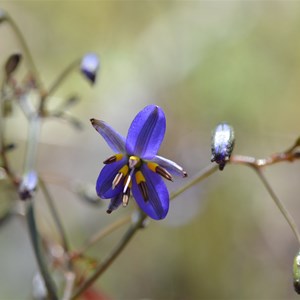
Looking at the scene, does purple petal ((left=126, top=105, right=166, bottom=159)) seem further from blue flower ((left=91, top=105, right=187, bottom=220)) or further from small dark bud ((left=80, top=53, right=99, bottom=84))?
small dark bud ((left=80, top=53, right=99, bottom=84))

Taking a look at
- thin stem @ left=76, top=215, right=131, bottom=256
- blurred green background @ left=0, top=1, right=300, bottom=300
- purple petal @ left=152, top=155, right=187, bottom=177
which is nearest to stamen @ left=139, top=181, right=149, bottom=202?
purple petal @ left=152, top=155, right=187, bottom=177

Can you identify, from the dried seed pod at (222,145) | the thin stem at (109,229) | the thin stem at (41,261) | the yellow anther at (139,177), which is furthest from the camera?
the thin stem at (109,229)

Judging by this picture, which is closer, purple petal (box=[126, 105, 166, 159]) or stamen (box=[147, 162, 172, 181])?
purple petal (box=[126, 105, 166, 159])

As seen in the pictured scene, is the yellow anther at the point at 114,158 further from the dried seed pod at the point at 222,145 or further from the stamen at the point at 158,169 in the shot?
the dried seed pod at the point at 222,145

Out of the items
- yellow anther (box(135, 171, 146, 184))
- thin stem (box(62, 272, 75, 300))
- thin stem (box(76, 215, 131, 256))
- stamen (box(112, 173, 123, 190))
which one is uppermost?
stamen (box(112, 173, 123, 190))

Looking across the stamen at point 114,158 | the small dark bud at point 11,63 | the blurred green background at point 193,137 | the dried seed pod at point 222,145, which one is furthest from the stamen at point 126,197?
the blurred green background at point 193,137

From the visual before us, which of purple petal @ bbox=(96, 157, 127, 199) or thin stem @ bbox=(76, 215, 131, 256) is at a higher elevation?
purple petal @ bbox=(96, 157, 127, 199)
